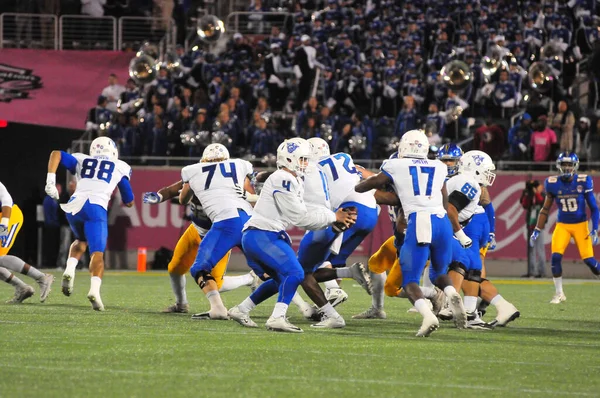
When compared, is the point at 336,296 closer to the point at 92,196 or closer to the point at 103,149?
the point at 92,196

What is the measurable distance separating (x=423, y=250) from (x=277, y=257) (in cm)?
121

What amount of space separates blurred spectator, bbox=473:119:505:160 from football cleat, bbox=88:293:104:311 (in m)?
10.3

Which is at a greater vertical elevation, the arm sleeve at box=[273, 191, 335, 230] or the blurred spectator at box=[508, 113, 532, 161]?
the blurred spectator at box=[508, 113, 532, 161]

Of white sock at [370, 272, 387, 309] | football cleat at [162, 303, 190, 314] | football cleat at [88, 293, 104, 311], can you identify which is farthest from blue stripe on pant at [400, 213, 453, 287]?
football cleat at [88, 293, 104, 311]

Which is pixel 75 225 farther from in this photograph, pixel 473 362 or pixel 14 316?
pixel 473 362

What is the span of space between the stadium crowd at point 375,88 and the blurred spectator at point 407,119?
23 mm

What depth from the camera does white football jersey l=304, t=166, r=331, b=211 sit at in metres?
10.2

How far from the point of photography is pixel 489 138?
20.2 metres

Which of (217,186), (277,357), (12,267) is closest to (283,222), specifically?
(217,186)

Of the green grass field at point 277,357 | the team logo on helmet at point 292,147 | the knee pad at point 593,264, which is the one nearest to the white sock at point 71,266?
the green grass field at point 277,357

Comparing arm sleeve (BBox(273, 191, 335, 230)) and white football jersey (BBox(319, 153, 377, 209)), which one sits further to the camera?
white football jersey (BBox(319, 153, 377, 209))

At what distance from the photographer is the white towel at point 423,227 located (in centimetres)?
937

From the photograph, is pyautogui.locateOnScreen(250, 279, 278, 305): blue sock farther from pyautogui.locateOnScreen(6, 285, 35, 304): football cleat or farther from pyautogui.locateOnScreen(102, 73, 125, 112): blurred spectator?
pyautogui.locateOnScreen(102, 73, 125, 112): blurred spectator

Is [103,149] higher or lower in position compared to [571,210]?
higher
